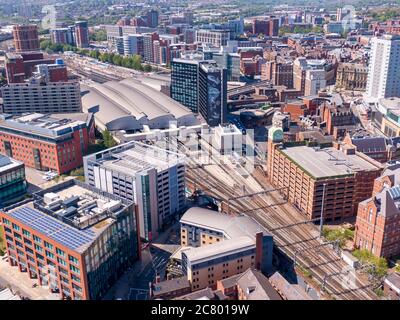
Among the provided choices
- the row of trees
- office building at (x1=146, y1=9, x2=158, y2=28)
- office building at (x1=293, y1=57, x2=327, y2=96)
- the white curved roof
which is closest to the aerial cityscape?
the white curved roof

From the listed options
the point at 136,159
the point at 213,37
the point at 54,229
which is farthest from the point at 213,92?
the point at 213,37

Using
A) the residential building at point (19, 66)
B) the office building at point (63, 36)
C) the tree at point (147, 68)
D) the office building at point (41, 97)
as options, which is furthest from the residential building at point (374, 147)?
the office building at point (63, 36)

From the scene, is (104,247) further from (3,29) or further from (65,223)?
(3,29)

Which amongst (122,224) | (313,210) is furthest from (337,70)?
(122,224)

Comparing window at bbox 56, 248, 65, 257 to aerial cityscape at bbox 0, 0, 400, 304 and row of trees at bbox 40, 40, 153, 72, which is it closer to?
aerial cityscape at bbox 0, 0, 400, 304

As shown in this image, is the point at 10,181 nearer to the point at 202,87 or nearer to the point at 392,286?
the point at 202,87

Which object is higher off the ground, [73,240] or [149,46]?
[149,46]
